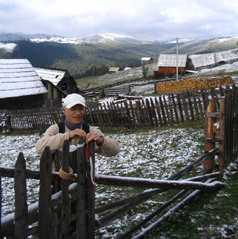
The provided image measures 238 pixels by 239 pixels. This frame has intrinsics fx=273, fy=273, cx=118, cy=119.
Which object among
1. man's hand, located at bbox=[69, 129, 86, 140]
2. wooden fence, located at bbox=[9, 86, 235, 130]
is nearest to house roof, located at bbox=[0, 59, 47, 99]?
wooden fence, located at bbox=[9, 86, 235, 130]

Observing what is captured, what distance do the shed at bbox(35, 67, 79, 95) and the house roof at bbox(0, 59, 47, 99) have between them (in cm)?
246

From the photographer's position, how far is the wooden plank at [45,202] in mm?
2258

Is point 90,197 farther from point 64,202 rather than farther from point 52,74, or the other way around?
point 52,74

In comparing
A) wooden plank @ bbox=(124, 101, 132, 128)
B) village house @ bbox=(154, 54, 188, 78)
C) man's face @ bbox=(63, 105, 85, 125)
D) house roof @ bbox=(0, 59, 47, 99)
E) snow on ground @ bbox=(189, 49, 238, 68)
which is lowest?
wooden plank @ bbox=(124, 101, 132, 128)

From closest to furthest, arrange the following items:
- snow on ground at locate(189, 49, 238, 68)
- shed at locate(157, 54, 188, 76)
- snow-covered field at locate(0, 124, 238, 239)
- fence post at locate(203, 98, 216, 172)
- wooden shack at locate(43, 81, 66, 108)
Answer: snow-covered field at locate(0, 124, 238, 239) → fence post at locate(203, 98, 216, 172) → wooden shack at locate(43, 81, 66, 108) → shed at locate(157, 54, 188, 76) → snow on ground at locate(189, 49, 238, 68)

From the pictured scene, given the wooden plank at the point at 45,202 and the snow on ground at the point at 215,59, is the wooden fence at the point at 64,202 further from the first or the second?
the snow on ground at the point at 215,59

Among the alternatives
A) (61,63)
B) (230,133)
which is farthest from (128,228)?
(61,63)

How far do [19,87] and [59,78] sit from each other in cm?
705

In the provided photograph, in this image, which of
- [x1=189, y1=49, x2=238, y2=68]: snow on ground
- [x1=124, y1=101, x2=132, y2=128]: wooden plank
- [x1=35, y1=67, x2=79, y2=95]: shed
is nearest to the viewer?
[x1=124, y1=101, x2=132, y2=128]: wooden plank

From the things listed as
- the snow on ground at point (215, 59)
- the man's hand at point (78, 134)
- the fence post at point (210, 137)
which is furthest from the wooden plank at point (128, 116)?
the snow on ground at point (215, 59)

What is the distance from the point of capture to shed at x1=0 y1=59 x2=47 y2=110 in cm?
2401

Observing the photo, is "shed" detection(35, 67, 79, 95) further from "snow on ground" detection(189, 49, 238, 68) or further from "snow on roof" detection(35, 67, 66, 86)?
"snow on ground" detection(189, 49, 238, 68)

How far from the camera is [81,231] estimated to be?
2.78m

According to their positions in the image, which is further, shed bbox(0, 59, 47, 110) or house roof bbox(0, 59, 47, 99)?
house roof bbox(0, 59, 47, 99)
